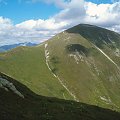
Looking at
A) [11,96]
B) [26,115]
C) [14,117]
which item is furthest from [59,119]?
[11,96]

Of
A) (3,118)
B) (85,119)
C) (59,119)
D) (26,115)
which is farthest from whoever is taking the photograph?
(85,119)

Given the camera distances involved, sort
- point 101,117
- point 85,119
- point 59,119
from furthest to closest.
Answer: point 101,117, point 85,119, point 59,119

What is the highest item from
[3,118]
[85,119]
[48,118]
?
[3,118]

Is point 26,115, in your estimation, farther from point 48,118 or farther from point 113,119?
point 113,119

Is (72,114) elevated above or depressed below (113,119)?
above

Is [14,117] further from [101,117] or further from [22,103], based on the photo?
[101,117]

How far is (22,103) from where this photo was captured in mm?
59344

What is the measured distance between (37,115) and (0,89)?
14165mm

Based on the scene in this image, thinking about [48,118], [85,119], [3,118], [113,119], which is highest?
[3,118]

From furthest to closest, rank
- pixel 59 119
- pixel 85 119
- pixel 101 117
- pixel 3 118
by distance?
pixel 101 117 < pixel 85 119 < pixel 59 119 < pixel 3 118

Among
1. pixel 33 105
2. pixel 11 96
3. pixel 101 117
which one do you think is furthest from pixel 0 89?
pixel 101 117

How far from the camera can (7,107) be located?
50.5 metres

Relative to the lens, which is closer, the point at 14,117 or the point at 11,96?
the point at 14,117

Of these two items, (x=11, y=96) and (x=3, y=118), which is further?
(x=11, y=96)
